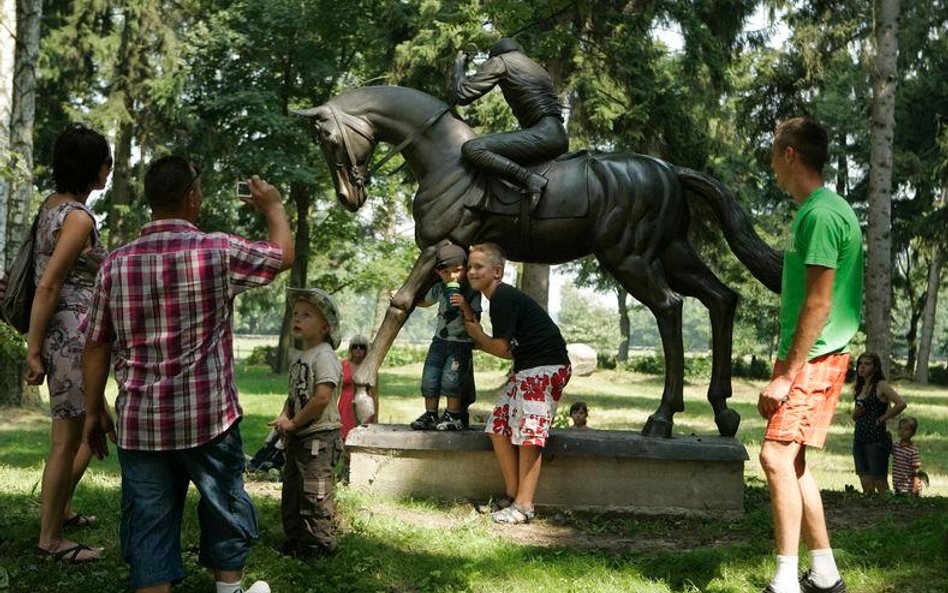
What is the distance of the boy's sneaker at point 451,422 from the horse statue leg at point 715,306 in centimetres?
176

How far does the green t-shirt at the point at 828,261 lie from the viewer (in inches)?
154

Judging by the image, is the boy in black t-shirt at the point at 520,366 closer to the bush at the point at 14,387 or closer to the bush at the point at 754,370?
the bush at the point at 14,387

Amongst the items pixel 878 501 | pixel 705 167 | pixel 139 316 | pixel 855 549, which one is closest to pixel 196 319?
pixel 139 316

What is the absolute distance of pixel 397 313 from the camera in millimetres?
6566

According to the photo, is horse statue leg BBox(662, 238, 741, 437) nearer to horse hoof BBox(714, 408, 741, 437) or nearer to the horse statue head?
horse hoof BBox(714, 408, 741, 437)

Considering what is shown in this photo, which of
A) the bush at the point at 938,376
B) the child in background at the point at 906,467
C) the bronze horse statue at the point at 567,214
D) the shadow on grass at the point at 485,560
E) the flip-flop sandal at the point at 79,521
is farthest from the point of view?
the bush at the point at 938,376

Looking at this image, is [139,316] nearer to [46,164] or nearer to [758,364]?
[46,164]

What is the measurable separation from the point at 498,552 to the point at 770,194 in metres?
31.8

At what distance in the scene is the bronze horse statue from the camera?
6457mm

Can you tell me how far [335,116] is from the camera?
256 inches

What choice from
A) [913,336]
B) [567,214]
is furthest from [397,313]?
[913,336]

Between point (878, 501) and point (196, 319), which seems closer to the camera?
point (196, 319)

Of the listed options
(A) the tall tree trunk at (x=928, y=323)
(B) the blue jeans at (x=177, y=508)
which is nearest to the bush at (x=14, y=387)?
(B) the blue jeans at (x=177, y=508)

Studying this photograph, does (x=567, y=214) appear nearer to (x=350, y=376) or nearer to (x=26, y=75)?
(x=350, y=376)
